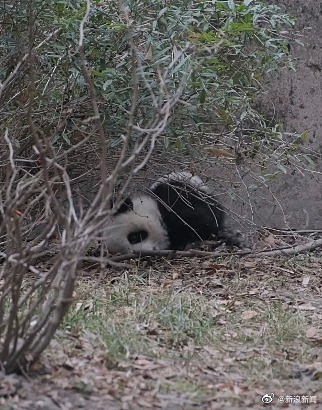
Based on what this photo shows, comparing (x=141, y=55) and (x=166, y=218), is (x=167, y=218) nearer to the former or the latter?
(x=166, y=218)

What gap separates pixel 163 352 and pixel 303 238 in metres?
2.77

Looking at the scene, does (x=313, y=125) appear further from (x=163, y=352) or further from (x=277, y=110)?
(x=163, y=352)

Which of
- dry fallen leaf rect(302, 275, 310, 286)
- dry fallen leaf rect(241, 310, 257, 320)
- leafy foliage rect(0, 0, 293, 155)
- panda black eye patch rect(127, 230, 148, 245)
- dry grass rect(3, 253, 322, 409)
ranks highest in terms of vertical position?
leafy foliage rect(0, 0, 293, 155)

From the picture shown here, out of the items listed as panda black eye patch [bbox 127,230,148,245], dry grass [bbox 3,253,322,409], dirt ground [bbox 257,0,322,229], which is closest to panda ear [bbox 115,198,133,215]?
panda black eye patch [bbox 127,230,148,245]

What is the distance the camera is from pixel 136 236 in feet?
17.8

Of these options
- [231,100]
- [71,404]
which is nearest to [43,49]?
[231,100]

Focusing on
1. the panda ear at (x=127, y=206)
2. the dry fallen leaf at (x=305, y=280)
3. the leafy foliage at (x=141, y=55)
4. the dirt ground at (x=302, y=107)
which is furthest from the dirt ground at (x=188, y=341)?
the leafy foliage at (x=141, y=55)

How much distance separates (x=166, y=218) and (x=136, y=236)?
9.2 inches

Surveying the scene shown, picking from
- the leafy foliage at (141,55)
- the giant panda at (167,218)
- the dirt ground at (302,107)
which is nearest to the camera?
the leafy foliage at (141,55)

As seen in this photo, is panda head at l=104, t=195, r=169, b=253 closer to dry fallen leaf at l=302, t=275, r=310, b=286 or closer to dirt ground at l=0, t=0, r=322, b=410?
dirt ground at l=0, t=0, r=322, b=410

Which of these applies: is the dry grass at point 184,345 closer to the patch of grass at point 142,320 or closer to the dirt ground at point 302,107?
the patch of grass at point 142,320

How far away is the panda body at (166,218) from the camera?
5328mm

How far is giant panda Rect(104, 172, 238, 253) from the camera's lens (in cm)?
532

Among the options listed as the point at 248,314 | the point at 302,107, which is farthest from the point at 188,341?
the point at 302,107
